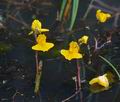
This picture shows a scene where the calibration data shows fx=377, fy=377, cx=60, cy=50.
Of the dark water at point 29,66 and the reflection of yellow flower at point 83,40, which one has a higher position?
the reflection of yellow flower at point 83,40

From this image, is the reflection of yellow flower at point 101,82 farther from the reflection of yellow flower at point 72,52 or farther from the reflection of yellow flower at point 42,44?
the reflection of yellow flower at point 42,44

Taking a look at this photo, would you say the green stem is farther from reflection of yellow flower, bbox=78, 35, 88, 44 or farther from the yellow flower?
the yellow flower

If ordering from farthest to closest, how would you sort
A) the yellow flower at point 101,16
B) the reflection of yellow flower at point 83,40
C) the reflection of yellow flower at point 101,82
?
the yellow flower at point 101,16, the reflection of yellow flower at point 83,40, the reflection of yellow flower at point 101,82

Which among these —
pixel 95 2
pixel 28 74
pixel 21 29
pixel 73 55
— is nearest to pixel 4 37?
pixel 21 29

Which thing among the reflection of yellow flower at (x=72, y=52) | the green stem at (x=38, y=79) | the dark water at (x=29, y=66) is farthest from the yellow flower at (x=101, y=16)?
the green stem at (x=38, y=79)

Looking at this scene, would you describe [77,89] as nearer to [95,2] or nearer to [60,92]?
[60,92]

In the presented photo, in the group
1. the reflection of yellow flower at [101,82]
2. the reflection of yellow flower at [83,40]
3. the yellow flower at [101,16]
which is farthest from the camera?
the yellow flower at [101,16]

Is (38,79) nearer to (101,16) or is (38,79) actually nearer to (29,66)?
(29,66)
